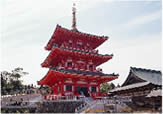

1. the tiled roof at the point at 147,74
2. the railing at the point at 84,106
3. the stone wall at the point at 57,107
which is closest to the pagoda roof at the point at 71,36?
the tiled roof at the point at 147,74

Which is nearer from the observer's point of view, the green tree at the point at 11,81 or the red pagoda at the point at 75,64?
the red pagoda at the point at 75,64

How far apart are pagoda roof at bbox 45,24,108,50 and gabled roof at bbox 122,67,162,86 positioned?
9096 millimetres

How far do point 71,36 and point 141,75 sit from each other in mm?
15013

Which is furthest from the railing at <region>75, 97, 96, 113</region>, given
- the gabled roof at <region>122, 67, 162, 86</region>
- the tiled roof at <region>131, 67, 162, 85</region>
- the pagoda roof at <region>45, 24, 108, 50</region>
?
the tiled roof at <region>131, 67, 162, 85</region>

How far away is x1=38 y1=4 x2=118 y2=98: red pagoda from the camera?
23266 mm

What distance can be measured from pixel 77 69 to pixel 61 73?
357 centimetres

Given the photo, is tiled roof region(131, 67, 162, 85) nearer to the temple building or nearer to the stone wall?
the temple building

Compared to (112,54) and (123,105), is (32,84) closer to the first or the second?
(112,54)

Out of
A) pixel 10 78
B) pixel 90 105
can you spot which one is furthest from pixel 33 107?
pixel 10 78

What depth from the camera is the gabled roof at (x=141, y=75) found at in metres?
30.4

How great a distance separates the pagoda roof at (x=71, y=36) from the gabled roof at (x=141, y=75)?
910 cm

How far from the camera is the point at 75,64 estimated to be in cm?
2548

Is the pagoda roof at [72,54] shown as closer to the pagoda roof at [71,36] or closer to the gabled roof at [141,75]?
the pagoda roof at [71,36]

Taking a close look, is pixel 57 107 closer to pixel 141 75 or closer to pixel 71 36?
pixel 71 36
